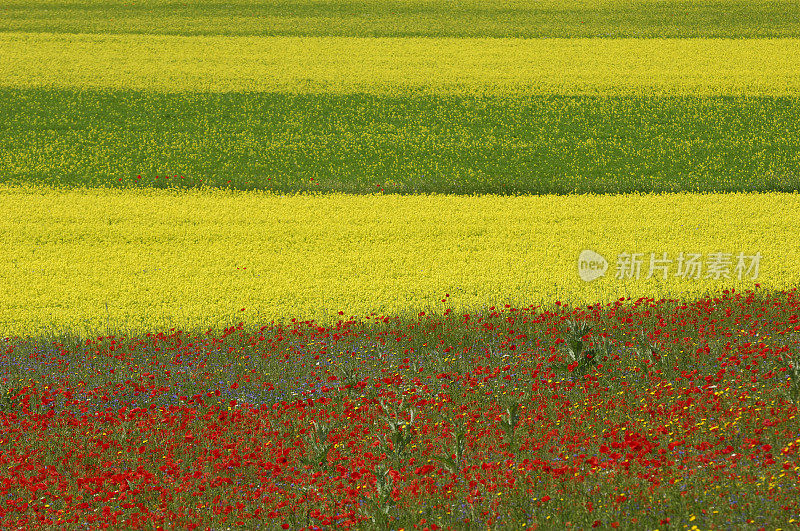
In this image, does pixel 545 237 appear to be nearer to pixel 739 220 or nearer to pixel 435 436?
pixel 739 220

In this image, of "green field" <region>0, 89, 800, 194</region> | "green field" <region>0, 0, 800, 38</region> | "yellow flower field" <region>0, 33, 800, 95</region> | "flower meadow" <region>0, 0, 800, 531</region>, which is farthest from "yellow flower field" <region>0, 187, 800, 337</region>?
"green field" <region>0, 0, 800, 38</region>

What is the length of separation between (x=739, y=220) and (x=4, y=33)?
2926cm

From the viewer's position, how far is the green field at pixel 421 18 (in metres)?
32.4

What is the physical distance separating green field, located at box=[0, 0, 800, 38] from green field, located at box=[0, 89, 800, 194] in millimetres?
8699

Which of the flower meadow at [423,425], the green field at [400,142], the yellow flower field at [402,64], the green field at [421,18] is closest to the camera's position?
the flower meadow at [423,425]

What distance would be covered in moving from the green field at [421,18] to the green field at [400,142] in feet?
28.5

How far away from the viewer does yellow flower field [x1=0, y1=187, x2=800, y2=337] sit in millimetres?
11836

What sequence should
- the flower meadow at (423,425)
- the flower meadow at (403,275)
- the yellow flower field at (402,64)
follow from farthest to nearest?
the yellow flower field at (402,64)
the flower meadow at (403,275)
the flower meadow at (423,425)
